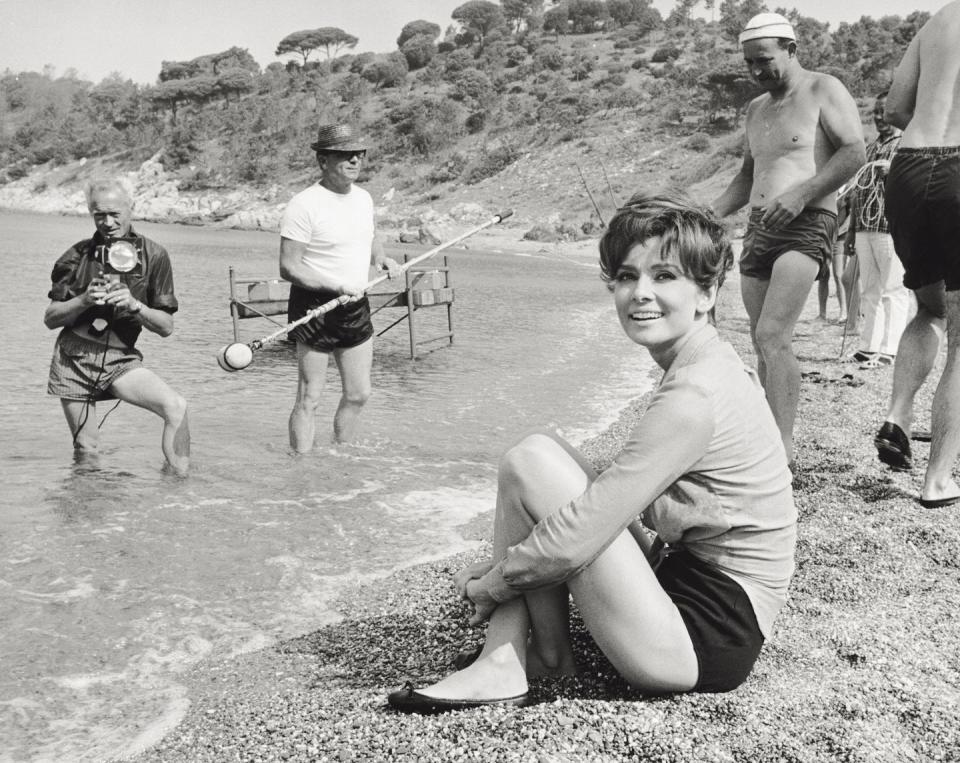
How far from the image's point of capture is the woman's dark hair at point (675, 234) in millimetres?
2268

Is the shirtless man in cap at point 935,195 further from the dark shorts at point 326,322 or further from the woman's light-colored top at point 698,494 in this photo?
the dark shorts at point 326,322

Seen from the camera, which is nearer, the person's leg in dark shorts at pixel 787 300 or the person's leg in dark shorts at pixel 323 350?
the person's leg in dark shorts at pixel 787 300

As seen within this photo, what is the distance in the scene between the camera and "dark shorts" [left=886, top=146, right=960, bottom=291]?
12.2 feet

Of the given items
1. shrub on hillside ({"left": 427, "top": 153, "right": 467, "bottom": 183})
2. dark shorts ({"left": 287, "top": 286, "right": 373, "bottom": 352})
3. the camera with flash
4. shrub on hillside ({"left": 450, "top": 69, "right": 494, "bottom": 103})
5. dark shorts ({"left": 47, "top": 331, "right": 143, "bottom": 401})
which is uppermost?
shrub on hillside ({"left": 450, "top": 69, "right": 494, "bottom": 103})

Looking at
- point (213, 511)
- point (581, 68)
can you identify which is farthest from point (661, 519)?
point (581, 68)

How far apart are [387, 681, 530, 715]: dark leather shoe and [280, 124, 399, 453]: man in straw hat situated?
3.42m

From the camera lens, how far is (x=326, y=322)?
550cm

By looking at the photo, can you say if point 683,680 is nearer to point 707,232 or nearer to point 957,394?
point 707,232

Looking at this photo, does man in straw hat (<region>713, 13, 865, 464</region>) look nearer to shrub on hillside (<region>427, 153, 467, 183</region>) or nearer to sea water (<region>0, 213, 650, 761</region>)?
sea water (<region>0, 213, 650, 761</region>)

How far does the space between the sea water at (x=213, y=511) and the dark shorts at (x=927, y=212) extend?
2.46 m

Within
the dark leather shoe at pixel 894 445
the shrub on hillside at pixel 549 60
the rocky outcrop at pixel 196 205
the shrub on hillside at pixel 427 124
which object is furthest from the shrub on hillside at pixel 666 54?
the dark leather shoe at pixel 894 445

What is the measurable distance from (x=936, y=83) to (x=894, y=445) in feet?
4.95

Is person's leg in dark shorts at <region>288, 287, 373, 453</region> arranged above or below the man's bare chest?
below

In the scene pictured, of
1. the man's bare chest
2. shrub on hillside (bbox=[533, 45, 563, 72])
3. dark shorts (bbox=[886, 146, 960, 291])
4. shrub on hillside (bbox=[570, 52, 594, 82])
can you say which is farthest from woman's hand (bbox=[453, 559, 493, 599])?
shrub on hillside (bbox=[533, 45, 563, 72])
